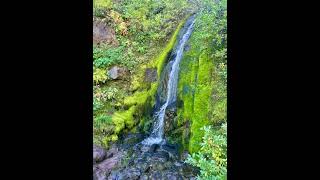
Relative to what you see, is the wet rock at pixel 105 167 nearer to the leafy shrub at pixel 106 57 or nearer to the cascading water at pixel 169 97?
the cascading water at pixel 169 97

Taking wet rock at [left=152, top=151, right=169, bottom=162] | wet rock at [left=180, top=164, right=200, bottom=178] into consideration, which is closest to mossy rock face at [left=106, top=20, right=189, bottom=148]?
wet rock at [left=152, top=151, right=169, bottom=162]

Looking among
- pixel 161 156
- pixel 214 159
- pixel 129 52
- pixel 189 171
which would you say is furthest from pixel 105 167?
pixel 129 52

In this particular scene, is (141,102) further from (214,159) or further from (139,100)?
(214,159)

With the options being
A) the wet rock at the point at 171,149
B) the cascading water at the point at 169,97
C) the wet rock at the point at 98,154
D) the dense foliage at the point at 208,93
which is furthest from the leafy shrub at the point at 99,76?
the wet rock at the point at 171,149

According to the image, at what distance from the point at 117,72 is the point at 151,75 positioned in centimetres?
92

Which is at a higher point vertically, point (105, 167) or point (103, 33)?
point (103, 33)

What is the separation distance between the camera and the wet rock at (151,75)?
8133 mm

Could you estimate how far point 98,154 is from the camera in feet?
21.6

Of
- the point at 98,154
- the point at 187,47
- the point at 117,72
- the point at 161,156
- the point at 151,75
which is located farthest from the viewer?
the point at 187,47

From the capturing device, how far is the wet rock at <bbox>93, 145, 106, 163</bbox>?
21.3ft

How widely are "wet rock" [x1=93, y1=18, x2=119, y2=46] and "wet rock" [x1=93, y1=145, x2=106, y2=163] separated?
3.30 m

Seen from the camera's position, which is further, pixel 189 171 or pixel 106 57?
pixel 106 57
